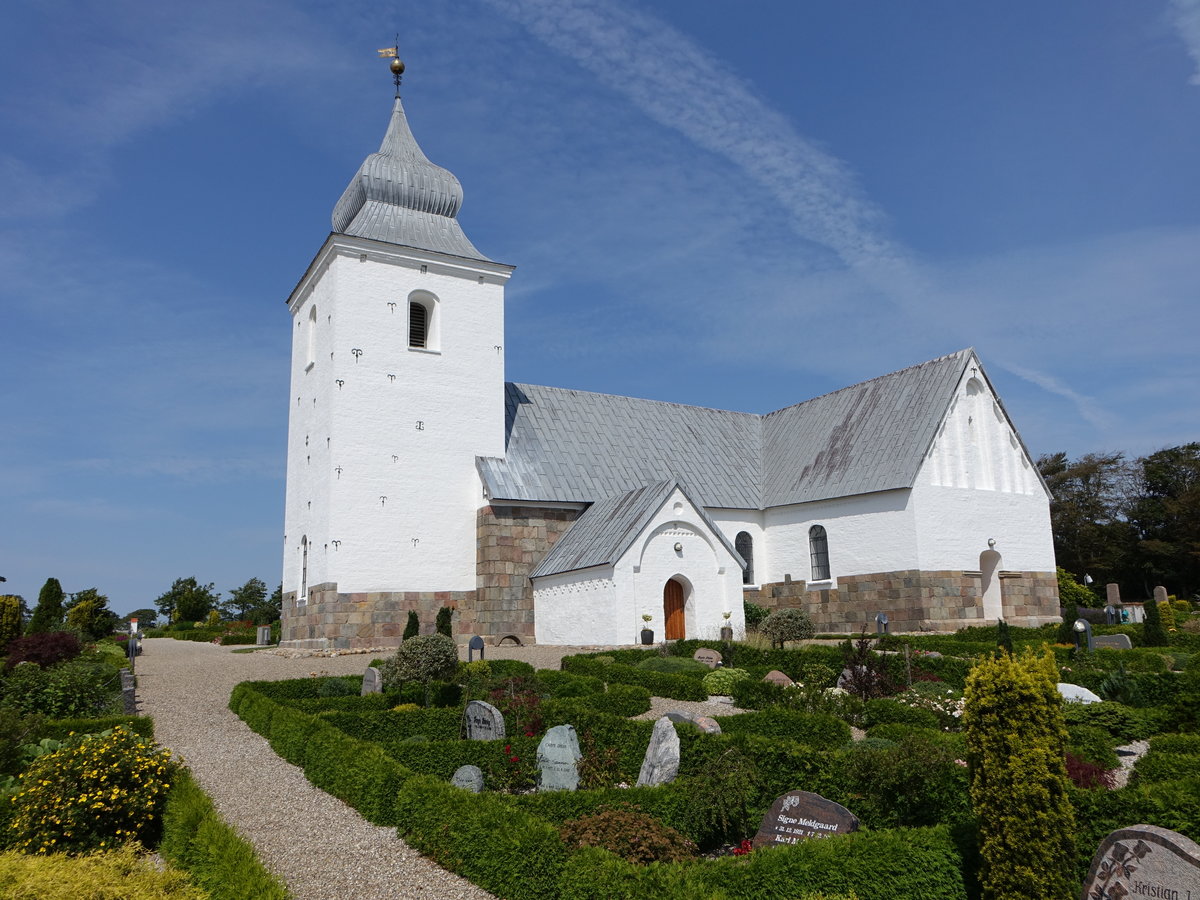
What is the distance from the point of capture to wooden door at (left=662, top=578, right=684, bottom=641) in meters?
19.1

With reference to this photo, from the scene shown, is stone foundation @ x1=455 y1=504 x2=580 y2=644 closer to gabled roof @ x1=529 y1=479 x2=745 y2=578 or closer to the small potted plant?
gabled roof @ x1=529 y1=479 x2=745 y2=578

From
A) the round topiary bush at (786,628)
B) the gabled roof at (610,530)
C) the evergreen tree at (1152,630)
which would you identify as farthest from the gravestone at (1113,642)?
the gabled roof at (610,530)

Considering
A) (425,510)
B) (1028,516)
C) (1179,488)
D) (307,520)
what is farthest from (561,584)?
(1179,488)

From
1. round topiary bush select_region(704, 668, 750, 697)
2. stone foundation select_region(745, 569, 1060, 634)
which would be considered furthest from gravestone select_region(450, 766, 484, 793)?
stone foundation select_region(745, 569, 1060, 634)

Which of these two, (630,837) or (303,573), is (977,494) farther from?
(630,837)

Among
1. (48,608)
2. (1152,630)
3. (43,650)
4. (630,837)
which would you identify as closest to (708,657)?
(1152,630)

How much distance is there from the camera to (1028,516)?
22.3m

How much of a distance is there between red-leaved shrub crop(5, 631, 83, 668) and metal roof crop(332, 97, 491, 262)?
427 inches

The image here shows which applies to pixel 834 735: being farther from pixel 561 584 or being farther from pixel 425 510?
pixel 425 510

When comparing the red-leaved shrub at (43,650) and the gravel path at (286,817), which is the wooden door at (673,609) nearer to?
the gravel path at (286,817)

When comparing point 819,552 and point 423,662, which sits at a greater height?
point 819,552

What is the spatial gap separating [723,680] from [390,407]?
11.5 metres

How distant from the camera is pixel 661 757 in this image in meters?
7.13

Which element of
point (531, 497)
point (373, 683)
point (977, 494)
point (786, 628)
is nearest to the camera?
point (373, 683)
